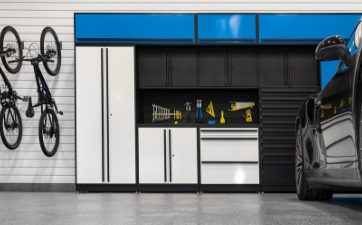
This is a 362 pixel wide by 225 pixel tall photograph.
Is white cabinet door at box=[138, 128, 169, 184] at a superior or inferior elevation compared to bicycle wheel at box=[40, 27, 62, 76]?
inferior

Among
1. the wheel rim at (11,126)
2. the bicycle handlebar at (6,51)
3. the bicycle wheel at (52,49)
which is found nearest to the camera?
the bicycle handlebar at (6,51)

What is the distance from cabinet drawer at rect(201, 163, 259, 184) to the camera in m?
6.56

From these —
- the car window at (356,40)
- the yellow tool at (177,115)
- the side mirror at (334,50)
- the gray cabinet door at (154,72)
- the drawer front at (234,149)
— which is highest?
the gray cabinet door at (154,72)

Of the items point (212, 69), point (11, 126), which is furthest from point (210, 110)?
point (11, 126)

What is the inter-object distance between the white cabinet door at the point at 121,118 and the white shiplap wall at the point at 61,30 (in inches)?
28.6

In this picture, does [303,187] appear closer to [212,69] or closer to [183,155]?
[183,155]

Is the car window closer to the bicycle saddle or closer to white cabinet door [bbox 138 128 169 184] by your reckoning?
Result: white cabinet door [bbox 138 128 169 184]

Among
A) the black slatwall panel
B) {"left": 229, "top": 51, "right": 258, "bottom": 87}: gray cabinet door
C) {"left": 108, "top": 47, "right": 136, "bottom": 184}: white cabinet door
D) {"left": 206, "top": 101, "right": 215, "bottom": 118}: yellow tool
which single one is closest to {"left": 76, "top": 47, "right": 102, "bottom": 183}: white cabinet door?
{"left": 108, "top": 47, "right": 136, "bottom": 184}: white cabinet door

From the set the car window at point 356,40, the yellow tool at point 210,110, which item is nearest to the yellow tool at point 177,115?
the yellow tool at point 210,110

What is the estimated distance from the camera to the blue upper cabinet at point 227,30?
670cm

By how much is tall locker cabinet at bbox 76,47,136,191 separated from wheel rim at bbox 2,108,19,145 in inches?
31.5

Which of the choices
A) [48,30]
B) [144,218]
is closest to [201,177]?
[48,30]

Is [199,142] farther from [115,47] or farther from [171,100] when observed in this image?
[115,47]

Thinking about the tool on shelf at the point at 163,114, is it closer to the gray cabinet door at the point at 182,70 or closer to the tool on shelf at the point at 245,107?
the gray cabinet door at the point at 182,70
